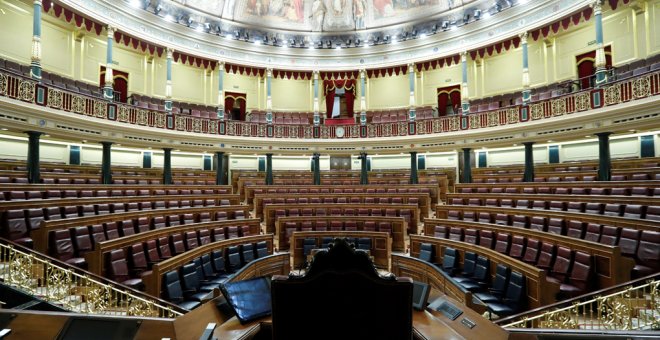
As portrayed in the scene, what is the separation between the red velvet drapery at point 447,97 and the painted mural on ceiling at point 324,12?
3621 mm

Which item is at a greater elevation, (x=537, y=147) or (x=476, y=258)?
(x=537, y=147)

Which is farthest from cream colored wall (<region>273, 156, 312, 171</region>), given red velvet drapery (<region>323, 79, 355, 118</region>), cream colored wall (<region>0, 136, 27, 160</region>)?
cream colored wall (<region>0, 136, 27, 160</region>)

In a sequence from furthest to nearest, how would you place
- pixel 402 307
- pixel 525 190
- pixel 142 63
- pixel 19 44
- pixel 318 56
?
pixel 318 56, pixel 142 63, pixel 19 44, pixel 525 190, pixel 402 307

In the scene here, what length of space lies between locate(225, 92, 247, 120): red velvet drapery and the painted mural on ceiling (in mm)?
3644

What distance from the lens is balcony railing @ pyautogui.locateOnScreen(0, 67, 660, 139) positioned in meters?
7.92

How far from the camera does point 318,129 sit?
14.7 meters

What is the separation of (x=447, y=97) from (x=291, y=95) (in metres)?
8.28

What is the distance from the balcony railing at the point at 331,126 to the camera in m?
7.92

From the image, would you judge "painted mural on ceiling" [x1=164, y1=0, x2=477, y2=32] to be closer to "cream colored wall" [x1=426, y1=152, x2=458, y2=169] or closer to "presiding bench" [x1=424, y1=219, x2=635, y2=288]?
"cream colored wall" [x1=426, y1=152, x2=458, y2=169]

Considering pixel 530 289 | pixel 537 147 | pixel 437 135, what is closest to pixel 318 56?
pixel 437 135

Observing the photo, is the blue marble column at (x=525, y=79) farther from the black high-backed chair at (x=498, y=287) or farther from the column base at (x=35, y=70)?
the column base at (x=35, y=70)

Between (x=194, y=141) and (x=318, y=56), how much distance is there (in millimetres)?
7355

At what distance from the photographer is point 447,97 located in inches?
644

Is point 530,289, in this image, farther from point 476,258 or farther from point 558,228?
point 558,228
